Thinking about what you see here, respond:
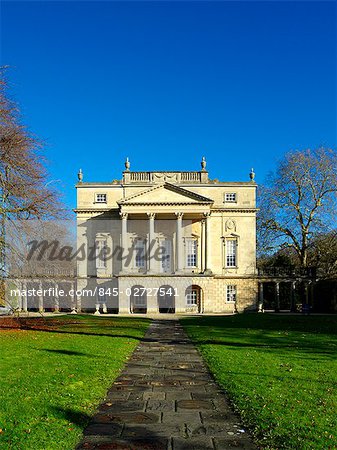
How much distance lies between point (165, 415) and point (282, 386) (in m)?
3.01

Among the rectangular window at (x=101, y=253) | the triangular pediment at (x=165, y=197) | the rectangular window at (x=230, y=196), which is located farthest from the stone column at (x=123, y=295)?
the rectangular window at (x=230, y=196)

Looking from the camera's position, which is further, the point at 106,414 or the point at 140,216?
the point at 140,216

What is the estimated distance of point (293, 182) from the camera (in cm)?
4628

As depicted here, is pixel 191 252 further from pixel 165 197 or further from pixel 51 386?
pixel 51 386

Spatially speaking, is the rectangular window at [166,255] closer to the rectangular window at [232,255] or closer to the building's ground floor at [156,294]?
the building's ground floor at [156,294]

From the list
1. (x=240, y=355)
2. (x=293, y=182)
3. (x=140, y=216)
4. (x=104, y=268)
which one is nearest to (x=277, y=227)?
(x=293, y=182)

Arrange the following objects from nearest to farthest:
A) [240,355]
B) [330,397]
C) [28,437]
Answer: [28,437], [330,397], [240,355]

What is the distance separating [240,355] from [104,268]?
35.5 metres

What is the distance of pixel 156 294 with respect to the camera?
44469 mm

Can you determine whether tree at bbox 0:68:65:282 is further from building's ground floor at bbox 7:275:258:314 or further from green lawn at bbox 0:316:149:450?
building's ground floor at bbox 7:275:258:314

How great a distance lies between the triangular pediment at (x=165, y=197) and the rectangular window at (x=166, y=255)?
513cm

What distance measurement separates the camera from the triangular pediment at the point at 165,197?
147 ft

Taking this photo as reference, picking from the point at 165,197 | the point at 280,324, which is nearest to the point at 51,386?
the point at 280,324

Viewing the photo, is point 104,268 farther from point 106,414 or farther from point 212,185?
point 106,414
